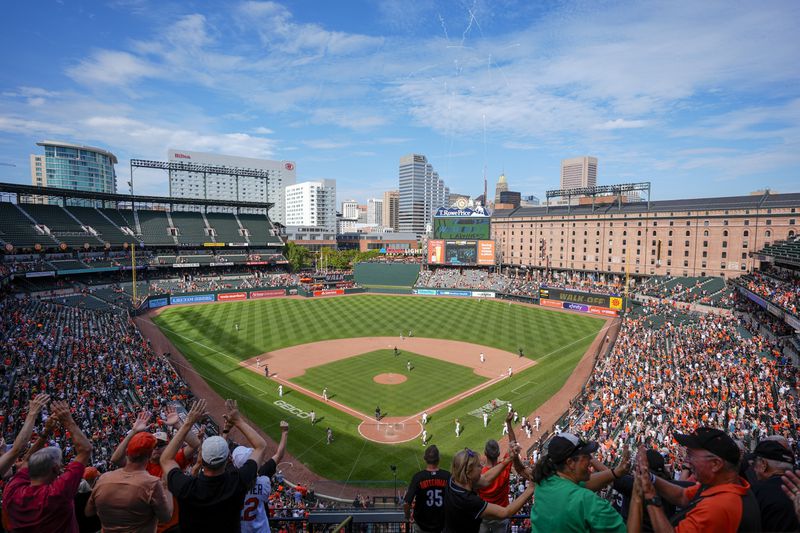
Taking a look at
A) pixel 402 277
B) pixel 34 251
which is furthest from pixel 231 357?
pixel 402 277

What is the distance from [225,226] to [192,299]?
83.1ft

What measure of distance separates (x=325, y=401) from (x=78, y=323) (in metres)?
23.9

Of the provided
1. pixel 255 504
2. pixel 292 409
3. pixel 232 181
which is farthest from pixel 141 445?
pixel 232 181

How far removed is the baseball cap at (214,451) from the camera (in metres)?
4.44

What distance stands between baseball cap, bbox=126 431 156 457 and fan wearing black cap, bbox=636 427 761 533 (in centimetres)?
434

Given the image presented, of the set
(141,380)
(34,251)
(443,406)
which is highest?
(34,251)

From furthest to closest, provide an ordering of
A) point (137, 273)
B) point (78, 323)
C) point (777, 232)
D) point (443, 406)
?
point (137, 273) < point (777, 232) < point (78, 323) < point (443, 406)

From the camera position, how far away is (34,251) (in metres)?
56.0

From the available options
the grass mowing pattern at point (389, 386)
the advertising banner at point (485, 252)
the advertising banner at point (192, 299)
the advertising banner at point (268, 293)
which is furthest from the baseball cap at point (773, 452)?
the advertising banner at point (485, 252)

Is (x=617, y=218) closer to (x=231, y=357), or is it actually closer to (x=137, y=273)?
(x=231, y=357)

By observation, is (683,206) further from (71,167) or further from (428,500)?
(71,167)

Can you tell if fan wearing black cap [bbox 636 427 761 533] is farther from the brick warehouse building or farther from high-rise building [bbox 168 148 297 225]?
high-rise building [bbox 168 148 297 225]

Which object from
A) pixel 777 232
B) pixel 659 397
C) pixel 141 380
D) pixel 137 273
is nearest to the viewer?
A: pixel 659 397

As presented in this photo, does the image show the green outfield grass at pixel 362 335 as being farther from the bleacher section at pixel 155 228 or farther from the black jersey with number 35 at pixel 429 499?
the bleacher section at pixel 155 228
